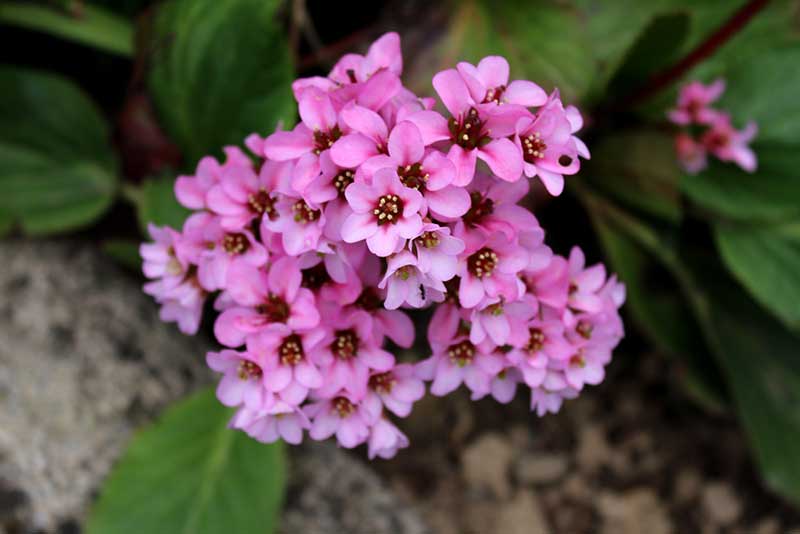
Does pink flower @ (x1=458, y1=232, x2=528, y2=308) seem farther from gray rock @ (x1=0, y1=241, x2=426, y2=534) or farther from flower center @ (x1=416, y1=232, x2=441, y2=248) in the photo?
gray rock @ (x1=0, y1=241, x2=426, y2=534)

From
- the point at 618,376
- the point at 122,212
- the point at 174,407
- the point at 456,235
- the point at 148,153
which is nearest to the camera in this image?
the point at 456,235

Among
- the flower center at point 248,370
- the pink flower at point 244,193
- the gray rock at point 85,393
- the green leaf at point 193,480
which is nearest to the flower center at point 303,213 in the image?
the pink flower at point 244,193

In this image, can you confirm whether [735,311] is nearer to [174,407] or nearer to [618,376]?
[618,376]

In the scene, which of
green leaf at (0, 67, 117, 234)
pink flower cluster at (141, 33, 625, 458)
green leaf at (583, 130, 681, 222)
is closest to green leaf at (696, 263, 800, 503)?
green leaf at (583, 130, 681, 222)

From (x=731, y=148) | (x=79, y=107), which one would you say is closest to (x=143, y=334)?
(x=79, y=107)

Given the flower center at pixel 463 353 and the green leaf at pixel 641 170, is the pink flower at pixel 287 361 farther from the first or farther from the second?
the green leaf at pixel 641 170

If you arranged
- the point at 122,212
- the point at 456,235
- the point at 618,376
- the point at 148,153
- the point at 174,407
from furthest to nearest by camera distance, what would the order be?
the point at 618,376, the point at 122,212, the point at 148,153, the point at 174,407, the point at 456,235
